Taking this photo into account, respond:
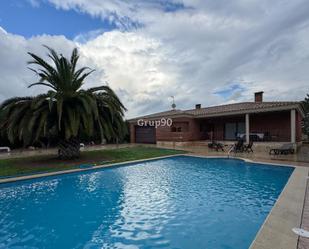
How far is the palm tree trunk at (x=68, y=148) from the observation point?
1430 cm

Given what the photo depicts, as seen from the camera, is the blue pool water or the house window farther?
the house window

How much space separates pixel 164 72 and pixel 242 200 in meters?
17.6

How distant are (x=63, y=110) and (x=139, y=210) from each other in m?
9.14

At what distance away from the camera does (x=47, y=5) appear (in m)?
11.4

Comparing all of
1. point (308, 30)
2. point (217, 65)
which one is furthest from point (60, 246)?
point (217, 65)

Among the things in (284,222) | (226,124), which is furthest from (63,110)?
(226,124)

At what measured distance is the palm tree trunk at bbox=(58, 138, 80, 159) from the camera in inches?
563

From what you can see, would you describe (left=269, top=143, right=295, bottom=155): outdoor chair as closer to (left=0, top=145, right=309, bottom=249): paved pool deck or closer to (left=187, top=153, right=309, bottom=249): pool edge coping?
(left=0, top=145, right=309, bottom=249): paved pool deck

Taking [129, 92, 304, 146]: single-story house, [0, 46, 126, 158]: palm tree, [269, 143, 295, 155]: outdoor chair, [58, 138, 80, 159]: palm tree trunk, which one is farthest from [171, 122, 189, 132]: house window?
[58, 138, 80, 159]: palm tree trunk

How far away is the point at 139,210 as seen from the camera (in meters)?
6.36

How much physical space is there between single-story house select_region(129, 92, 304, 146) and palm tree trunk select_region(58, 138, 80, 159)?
44.1 ft

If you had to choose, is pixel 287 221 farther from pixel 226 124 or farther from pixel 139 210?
pixel 226 124

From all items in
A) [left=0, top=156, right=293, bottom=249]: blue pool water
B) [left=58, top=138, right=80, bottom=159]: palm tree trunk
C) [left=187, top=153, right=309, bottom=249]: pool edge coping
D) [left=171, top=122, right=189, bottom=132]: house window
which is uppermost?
[left=171, top=122, right=189, bottom=132]: house window

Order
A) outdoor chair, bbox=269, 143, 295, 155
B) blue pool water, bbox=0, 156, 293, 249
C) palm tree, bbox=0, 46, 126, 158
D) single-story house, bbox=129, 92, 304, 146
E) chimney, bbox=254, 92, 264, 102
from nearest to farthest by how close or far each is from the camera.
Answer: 1. blue pool water, bbox=0, 156, 293, 249
2. palm tree, bbox=0, 46, 126, 158
3. outdoor chair, bbox=269, 143, 295, 155
4. single-story house, bbox=129, 92, 304, 146
5. chimney, bbox=254, 92, 264, 102
